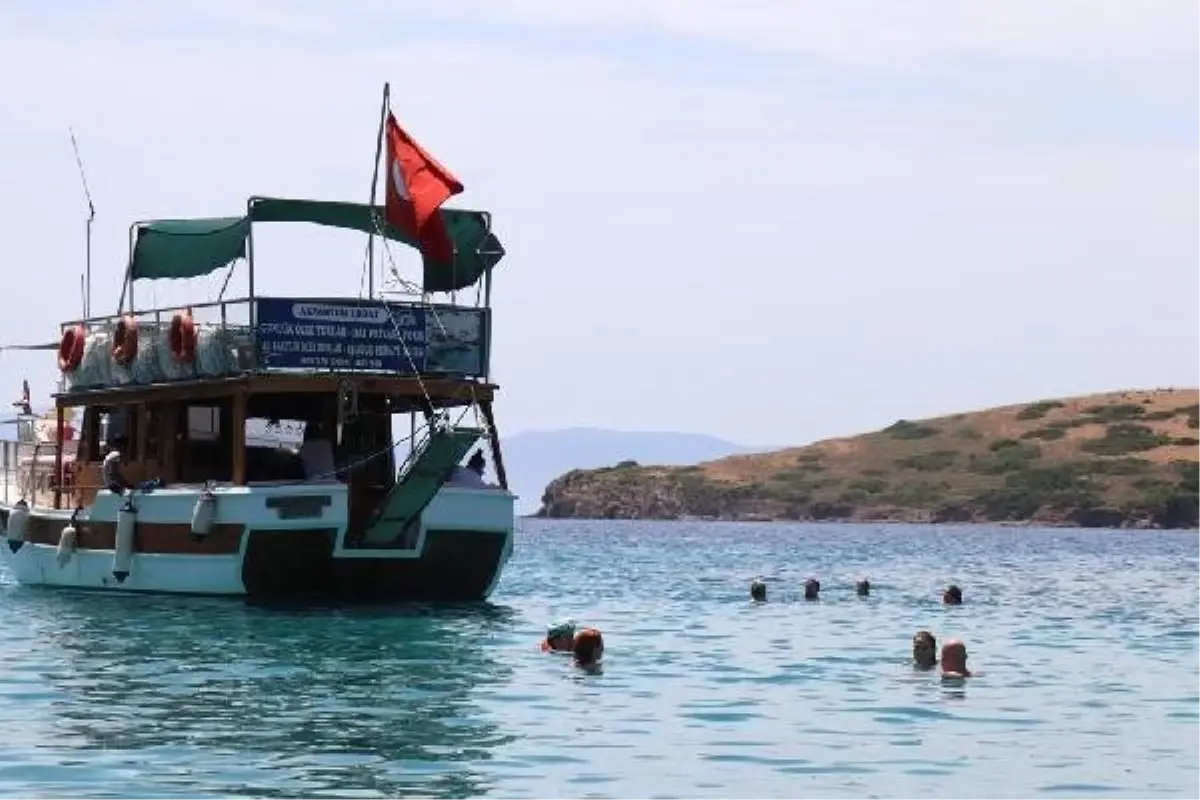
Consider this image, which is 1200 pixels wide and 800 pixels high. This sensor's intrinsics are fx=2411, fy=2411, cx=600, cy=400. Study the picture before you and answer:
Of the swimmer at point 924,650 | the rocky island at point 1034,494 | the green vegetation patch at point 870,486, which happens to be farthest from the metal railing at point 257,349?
the green vegetation patch at point 870,486

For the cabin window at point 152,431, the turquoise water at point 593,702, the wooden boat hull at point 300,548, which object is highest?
the cabin window at point 152,431

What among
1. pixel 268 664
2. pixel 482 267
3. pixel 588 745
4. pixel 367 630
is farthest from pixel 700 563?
pixel 588 745

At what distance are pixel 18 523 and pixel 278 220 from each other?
10.9 meters

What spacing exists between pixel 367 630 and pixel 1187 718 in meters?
15.5

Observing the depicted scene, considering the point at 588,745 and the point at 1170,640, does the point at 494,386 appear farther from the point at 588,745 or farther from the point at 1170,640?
the point at 588,745

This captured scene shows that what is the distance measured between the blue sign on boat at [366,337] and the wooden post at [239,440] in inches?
45.3

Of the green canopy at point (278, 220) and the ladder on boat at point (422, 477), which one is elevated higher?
the green canopy at point (278, 220)

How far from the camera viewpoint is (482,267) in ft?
159

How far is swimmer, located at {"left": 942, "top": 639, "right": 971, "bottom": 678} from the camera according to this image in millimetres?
33938

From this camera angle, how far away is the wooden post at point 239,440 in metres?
44.7

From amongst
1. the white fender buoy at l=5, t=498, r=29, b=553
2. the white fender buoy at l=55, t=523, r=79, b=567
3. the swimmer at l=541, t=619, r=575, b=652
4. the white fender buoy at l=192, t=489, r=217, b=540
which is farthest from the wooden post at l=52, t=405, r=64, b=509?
the swimmer at l=541, t=619, r=575, b=652

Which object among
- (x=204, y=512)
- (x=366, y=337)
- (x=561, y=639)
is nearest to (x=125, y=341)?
(x=204, y=512)

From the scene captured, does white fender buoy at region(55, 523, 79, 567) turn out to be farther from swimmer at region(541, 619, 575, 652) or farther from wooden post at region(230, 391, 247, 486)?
swimmer at region(541, 619, 575, 652)

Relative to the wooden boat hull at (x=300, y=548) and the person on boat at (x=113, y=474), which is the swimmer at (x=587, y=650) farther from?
the person on boat at (x=113, y=474)
